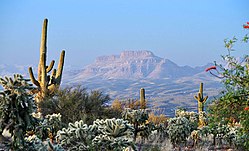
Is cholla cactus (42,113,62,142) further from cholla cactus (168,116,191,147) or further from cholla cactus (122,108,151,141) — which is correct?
cholla cactus (168,116,191,147)

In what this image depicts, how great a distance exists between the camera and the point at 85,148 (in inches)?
325

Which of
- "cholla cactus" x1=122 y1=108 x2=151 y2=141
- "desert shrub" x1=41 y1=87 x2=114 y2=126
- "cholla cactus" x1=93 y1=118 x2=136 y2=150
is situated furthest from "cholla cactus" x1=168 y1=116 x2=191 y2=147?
"cholla cactus" x1=93 y1=118 x2=136 y2=150

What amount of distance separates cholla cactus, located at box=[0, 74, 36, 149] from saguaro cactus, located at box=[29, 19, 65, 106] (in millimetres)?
12797

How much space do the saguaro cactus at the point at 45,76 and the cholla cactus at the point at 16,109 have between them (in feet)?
42.0

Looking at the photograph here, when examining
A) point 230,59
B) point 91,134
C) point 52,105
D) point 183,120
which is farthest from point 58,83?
point 230,59

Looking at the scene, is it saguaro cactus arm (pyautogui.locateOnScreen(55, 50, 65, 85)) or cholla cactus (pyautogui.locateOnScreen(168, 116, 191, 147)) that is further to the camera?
saguaro cactus arm (pyautogui.locateOnScreen(55, 50, 65, 85))

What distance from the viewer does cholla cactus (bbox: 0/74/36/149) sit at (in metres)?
6.09

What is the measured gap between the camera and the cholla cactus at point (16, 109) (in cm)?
609

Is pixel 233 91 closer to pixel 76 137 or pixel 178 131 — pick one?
pixel 76 137

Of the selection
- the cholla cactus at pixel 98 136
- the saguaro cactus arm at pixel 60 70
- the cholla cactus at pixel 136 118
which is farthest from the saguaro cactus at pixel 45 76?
the cholla cactus at pixel 98 136

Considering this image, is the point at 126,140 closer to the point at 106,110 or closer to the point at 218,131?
the point at 218,131

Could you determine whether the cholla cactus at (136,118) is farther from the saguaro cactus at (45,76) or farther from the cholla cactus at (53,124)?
the saguaro cactus at (45,76)

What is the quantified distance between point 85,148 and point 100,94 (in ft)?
30.8

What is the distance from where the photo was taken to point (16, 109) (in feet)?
20.0
